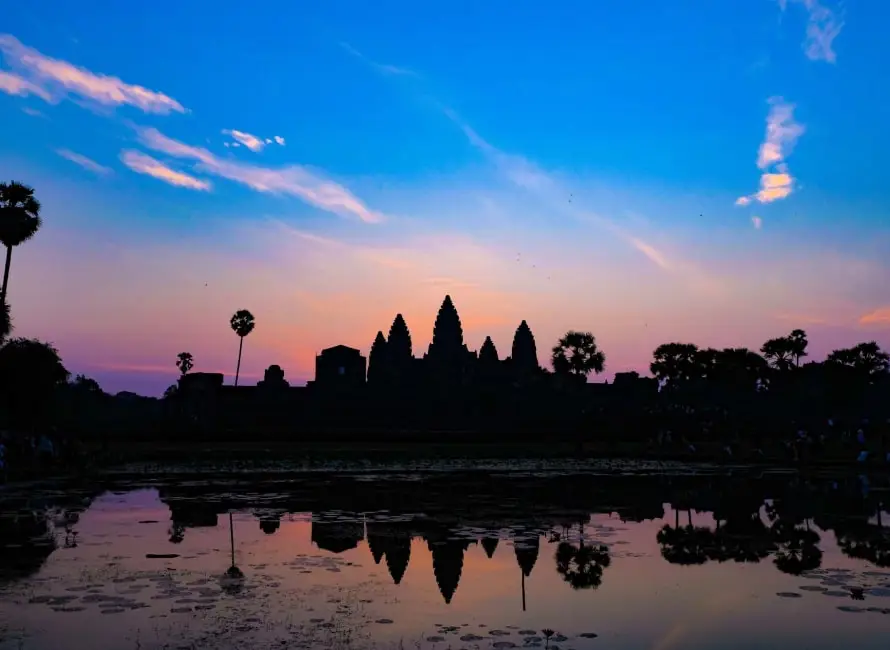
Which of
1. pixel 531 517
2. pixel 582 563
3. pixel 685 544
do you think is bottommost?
pixel 582 563

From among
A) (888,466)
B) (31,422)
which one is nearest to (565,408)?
(888,466)

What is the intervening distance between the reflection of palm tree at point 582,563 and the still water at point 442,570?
0.05 meters

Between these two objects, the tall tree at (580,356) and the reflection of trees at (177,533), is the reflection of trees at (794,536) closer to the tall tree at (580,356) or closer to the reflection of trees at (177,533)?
the reflection of trees at (177,533)

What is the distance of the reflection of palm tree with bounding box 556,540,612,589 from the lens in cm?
1005

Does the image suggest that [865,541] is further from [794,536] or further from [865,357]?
[865,357]

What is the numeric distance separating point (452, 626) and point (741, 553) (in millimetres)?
5786

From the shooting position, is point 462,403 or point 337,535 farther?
point 462,403

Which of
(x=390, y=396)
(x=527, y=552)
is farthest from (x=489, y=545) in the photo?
(x=390, y=396)

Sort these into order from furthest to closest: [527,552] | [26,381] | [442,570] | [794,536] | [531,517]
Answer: [26,381], [531,517], [794,536], [527,552], [442,570]

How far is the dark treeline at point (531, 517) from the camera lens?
11.5 meters

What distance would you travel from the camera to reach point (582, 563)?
11164 mm

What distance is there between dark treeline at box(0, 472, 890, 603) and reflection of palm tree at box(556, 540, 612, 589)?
0.03 m

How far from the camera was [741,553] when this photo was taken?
11844 mm

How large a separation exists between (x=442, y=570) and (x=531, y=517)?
514cm
